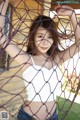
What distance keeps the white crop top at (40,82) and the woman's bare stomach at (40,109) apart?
2cm

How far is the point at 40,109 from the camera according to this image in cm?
128

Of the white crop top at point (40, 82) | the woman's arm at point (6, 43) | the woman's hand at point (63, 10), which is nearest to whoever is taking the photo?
the woman's arm at point (6, 43)

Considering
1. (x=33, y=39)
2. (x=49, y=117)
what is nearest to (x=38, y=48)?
(x=33, y=39)

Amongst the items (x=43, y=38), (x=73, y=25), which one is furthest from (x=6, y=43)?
(x=73, y=25)

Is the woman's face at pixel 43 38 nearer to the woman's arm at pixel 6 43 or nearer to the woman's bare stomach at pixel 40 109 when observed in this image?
the woman's arm at pixel 6 43

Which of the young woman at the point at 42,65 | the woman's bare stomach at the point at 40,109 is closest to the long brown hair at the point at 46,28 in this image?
the young woman at the point at 42,65

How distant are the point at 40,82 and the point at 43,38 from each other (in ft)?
0.56

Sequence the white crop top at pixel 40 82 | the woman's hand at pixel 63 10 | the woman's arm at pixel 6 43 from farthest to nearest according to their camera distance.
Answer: the white crop top at pixel 40 82 < the woman's hand at pixel 63 10 < the woman's arm at pixel 6 43

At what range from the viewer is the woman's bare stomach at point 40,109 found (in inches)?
49.4

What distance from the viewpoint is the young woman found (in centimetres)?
122

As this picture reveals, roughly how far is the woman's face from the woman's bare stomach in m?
0.20

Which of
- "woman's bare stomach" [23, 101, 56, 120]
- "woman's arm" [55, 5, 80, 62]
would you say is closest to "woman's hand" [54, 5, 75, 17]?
"woman's arm" [55, 5, 80, 62]

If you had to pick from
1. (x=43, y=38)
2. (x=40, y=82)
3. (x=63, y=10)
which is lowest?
(x=40, y=82)

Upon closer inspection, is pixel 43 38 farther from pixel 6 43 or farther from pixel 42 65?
pixel 6 43
